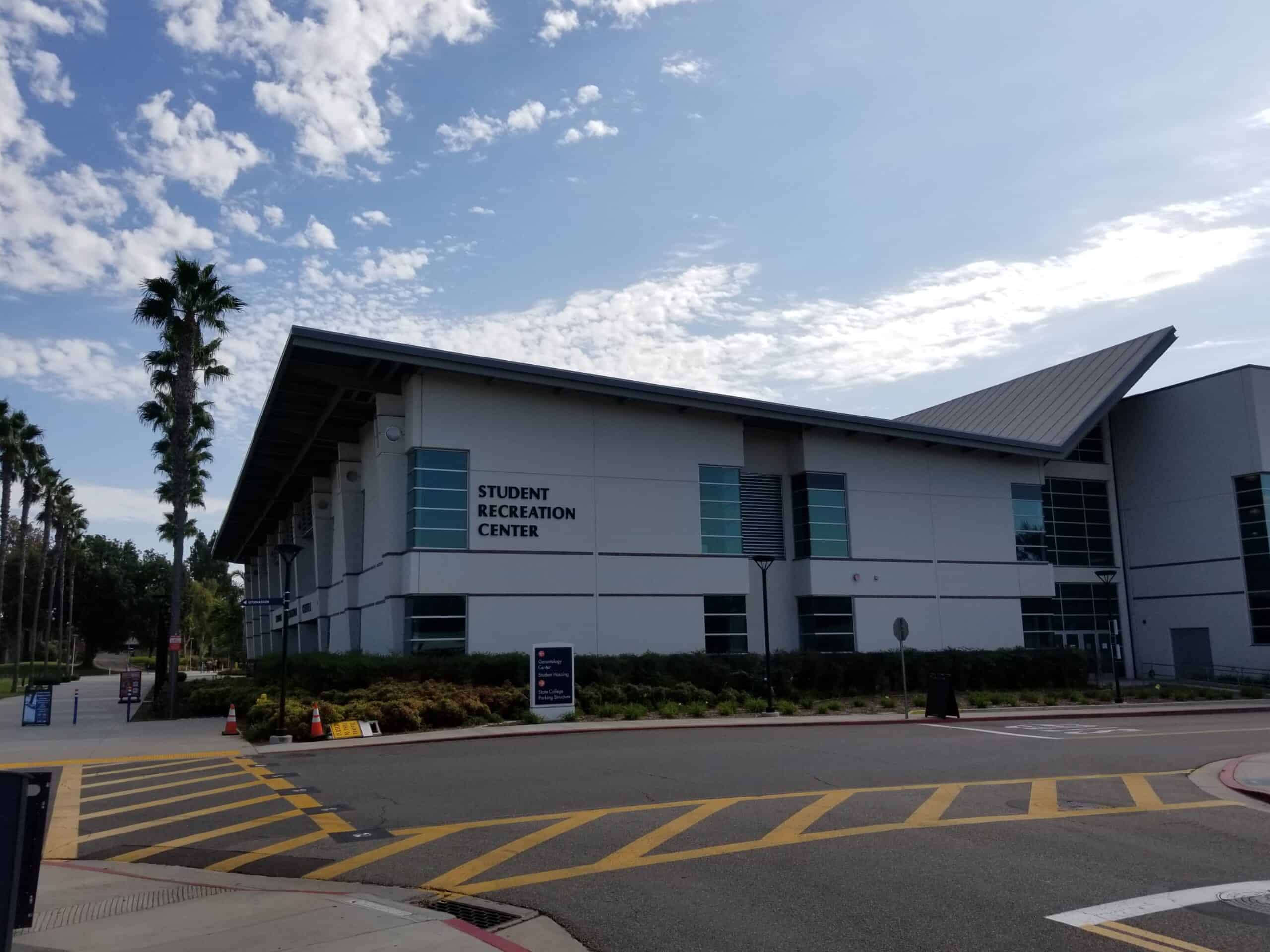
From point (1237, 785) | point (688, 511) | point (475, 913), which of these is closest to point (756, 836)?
point (475, 913)

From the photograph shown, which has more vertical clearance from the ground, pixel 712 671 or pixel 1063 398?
pixel 1063 398

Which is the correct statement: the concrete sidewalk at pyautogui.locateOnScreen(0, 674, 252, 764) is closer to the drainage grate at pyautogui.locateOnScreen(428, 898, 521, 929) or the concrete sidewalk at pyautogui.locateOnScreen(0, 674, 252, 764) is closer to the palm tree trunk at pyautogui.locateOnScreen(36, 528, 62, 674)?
the drainage grate at pyautogui.locateOnScreen(428, 898, 521, 929)

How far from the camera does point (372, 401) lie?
112ft

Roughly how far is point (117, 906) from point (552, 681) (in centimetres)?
1789

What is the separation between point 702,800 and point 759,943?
19.4 ft

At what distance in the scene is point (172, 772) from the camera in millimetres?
17031

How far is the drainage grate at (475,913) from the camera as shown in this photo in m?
7.35

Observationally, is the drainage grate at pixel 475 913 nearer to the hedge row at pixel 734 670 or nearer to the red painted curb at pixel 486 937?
the red painted curb at pixel 486 937

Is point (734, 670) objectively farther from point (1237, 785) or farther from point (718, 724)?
point (1237, 785)

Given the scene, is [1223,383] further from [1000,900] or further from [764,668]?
[1000,900]

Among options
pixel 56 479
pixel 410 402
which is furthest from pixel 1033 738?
pixel 56 479

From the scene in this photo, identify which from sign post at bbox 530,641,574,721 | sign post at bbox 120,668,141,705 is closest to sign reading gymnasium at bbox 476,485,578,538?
sign post at bbox 530,641,574,721

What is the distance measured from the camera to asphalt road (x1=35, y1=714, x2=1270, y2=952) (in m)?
7.29

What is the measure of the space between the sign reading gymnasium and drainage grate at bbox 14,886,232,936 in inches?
891
